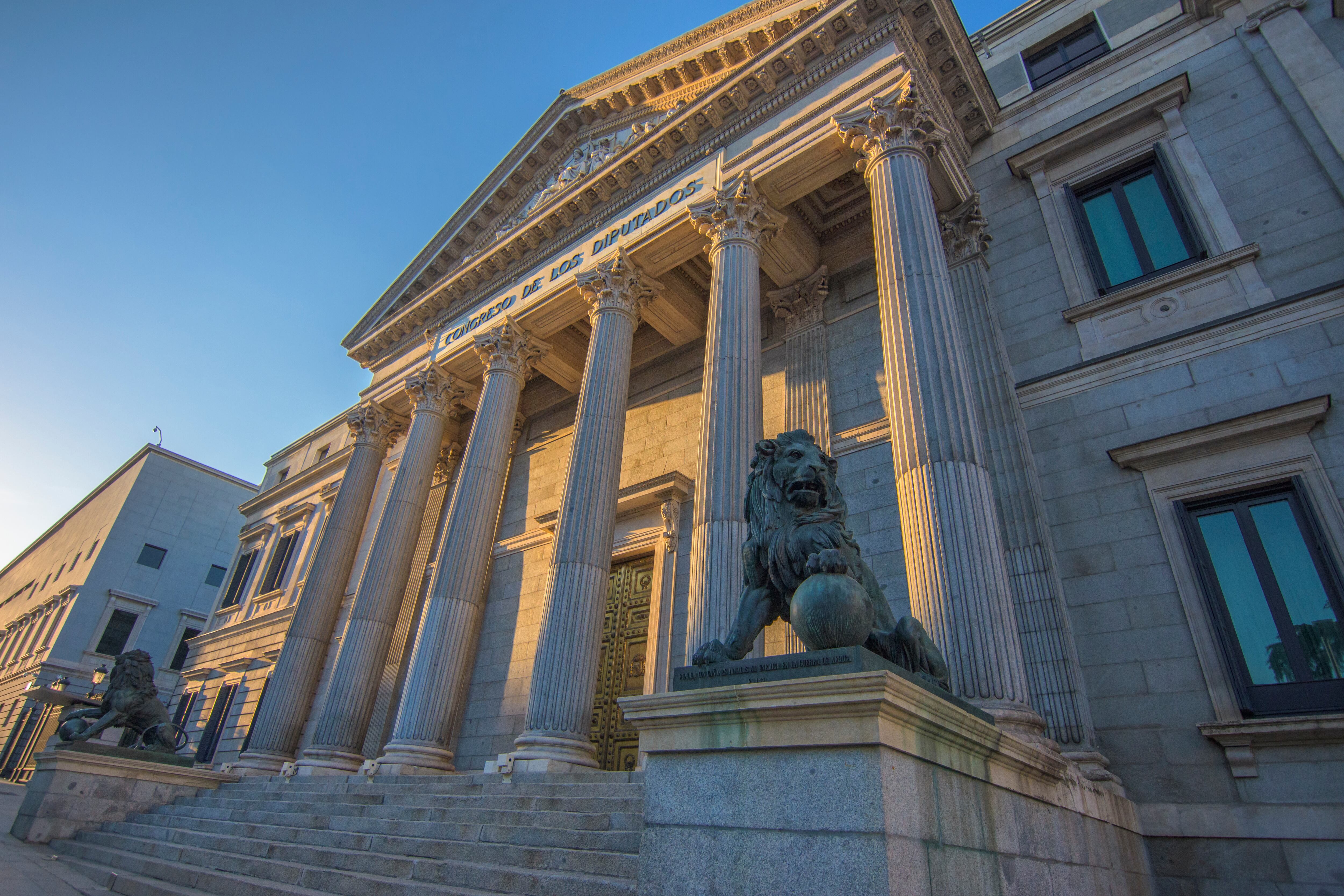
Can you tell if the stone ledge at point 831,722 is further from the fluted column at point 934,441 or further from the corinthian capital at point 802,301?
the corinthian capital at point 802,301

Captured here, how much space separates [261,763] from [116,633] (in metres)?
28.5

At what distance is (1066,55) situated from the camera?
14.0m

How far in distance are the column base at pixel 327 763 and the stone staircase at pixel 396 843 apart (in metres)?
1.63

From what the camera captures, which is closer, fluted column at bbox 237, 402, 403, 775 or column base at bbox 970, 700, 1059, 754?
column base at bbox 970, 700, 1059, 754

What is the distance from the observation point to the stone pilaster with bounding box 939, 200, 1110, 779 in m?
8.66

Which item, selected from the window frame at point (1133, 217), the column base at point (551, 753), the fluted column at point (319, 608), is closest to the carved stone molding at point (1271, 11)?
the window frame at point (1133, 217)

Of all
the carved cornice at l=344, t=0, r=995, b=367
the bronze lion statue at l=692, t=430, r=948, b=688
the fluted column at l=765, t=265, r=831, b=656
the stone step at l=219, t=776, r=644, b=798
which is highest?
the carved cornice at l=344, t=0, r=995, b=367

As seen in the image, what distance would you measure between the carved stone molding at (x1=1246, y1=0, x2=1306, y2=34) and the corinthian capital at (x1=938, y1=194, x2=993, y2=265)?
15.4 feet

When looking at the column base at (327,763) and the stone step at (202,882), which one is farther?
the column base at (327,763)

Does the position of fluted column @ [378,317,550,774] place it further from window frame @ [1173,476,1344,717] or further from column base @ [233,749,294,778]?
window frame @ [1173,476,1344,717]

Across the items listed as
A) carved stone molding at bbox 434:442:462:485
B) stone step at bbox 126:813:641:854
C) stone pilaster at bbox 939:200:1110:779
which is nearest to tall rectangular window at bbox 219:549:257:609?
carved stone molding at bbox 434:442:462:485

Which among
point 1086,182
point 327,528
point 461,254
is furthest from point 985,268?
point 327,528

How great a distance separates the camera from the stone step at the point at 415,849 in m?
6.18

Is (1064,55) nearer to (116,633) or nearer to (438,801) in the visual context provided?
(438,801)
